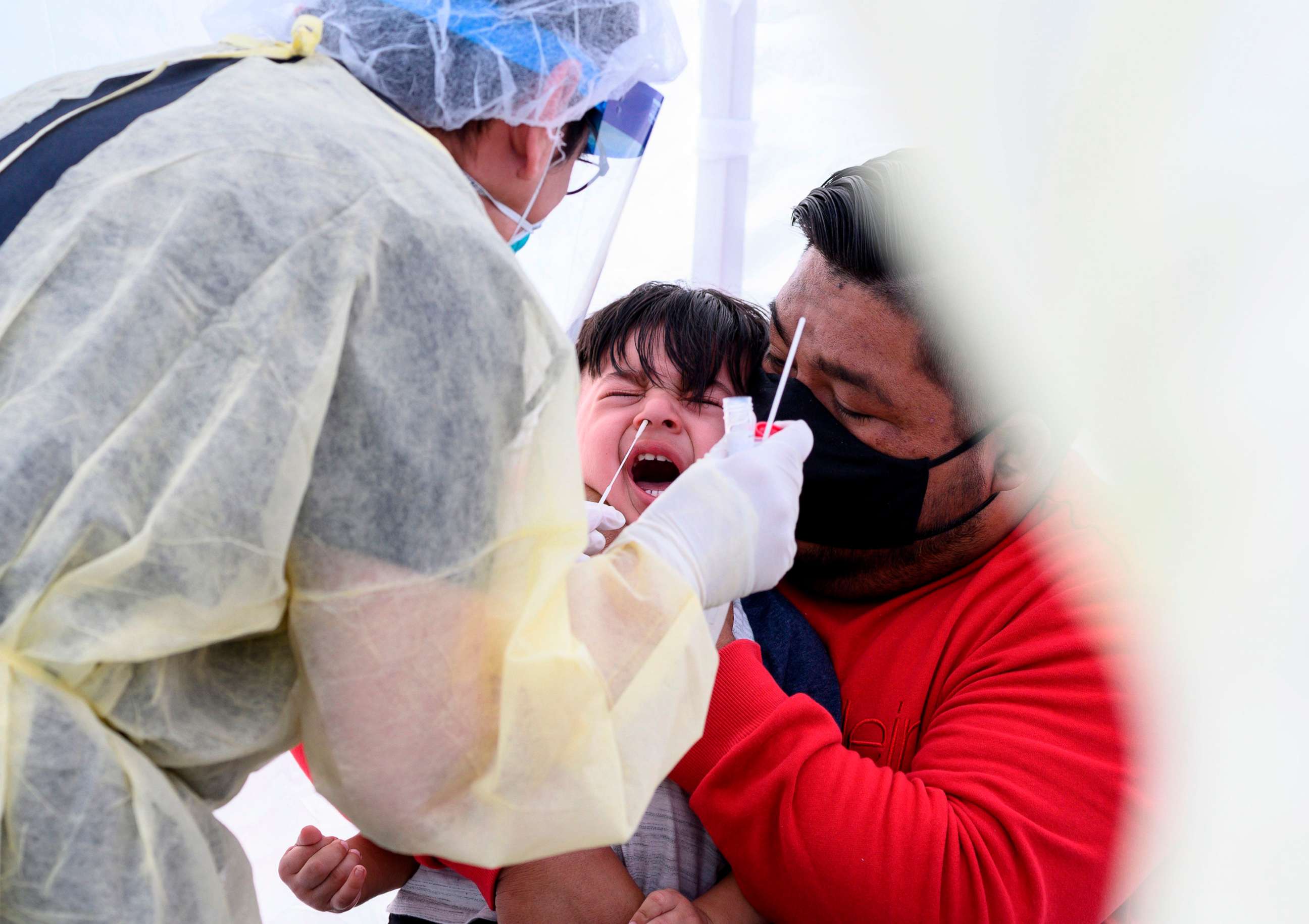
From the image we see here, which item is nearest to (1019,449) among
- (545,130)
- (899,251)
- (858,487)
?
(858,487)

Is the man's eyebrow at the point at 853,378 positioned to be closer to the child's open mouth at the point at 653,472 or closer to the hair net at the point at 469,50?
the child's open mouth at the point at 653,472

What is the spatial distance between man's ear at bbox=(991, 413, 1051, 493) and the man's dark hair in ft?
0.23

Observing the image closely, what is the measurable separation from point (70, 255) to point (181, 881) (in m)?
0.56

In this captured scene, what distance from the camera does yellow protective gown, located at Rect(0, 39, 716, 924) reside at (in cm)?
85

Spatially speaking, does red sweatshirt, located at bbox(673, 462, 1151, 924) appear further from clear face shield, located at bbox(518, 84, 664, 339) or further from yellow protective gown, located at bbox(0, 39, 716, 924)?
clear face shield, located at bbox(518, 84, 664, 339)

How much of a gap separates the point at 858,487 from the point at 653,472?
1.66ft

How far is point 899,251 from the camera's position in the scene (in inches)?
71.4

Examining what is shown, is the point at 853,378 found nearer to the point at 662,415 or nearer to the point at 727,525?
the point at 662,415

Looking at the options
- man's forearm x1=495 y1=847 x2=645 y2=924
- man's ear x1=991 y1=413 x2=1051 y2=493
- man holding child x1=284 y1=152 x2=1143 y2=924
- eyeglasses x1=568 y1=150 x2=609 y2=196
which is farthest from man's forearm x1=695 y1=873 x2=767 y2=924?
eyeglasses x1=568 y1=150 x2=609 y2=196

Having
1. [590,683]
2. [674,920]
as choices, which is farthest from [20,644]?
[674,920]

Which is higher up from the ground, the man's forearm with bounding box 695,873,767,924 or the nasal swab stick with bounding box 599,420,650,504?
the nasal swab stick with bounding box 599,420,650,504

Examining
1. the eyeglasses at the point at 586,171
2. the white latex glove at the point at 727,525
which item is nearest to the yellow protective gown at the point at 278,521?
the white latex glove at the point at 727,525

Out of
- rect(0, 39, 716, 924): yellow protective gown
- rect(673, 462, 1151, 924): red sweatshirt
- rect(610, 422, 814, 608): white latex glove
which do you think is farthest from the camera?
rect(673, 462, 1151, 924): red sweatshirt

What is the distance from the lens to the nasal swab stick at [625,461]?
2.02 metres
